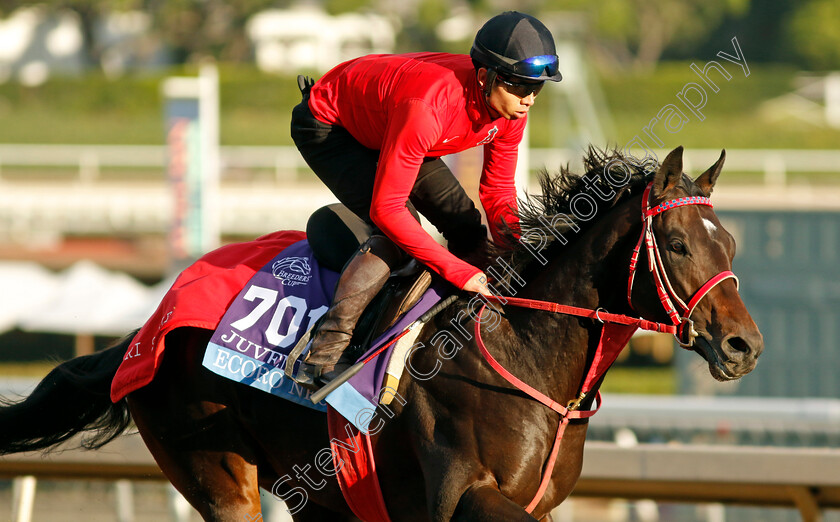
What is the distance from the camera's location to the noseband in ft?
8.94

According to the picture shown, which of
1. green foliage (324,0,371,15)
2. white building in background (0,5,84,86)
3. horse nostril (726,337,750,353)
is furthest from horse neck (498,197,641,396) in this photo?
white building in background (0,5,84,86)

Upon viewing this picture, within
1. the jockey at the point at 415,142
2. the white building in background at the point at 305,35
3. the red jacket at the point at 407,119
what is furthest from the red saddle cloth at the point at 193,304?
the white building in background at the point at 305,35

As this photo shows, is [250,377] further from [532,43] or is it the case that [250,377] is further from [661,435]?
[661,435]

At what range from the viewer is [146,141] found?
2705 cm

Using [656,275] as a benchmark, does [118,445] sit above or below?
below

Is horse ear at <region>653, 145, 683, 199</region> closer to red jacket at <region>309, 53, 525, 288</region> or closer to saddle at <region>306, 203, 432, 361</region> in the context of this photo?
red jacket at <region>309, 53, 525, 288</region>

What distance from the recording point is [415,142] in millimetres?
2930

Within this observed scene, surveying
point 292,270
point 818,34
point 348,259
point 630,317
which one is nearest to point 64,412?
point 292,270

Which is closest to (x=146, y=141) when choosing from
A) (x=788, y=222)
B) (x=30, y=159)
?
(x=30, y=159)

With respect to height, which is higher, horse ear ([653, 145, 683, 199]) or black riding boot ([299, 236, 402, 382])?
horse ear ([653, 145, 683, 199])

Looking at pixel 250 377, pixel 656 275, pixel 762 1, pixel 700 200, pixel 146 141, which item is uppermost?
pixel 762 1

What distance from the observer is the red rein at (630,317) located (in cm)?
274

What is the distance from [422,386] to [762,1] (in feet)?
147

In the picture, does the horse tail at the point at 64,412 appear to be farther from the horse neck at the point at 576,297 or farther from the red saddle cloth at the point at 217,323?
the horse neck at the point at 576,297
